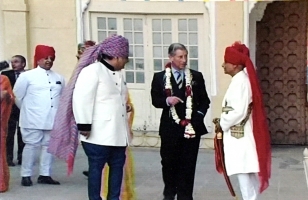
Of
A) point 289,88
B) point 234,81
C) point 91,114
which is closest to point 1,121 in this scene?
point 91,114

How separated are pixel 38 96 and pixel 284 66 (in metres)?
5.13

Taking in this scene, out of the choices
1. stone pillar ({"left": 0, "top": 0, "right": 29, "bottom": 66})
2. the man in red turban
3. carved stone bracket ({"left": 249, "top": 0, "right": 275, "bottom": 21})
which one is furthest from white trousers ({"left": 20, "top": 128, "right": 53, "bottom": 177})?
carved stone bracket ({"left": 249, "top": 0, "right": 275, "bottom": 21})

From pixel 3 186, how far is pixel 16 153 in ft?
9.38

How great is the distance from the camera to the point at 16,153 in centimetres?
1158

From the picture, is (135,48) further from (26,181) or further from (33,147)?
(26,181)

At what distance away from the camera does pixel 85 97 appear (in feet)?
22.7

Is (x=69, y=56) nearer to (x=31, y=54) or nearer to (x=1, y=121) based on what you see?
(x=31, y=54)

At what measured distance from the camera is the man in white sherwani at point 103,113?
693 centimetres

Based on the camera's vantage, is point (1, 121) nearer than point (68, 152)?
No

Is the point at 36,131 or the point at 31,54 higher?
the point at 31,54

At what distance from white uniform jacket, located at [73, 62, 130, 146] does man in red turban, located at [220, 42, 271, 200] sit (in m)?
1.01

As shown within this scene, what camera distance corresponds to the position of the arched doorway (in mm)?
12461

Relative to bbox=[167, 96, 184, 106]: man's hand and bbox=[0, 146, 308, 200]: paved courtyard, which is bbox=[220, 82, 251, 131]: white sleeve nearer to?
bbox=[167, 96, 184, 106]: man's hand

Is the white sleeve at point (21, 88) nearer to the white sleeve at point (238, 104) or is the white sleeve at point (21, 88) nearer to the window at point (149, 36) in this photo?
the white sleeve at point (238, 104)
